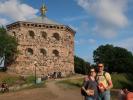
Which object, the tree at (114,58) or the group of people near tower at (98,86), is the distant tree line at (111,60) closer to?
the tree at (114,58)

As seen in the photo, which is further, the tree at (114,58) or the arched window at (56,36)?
the tree at (114,58)

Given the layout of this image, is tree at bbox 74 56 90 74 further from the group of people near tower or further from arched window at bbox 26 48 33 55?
the group of people near tower

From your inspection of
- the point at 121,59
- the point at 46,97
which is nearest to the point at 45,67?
the point at 121,59

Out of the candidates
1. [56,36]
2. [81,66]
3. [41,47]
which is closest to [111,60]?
[81,66]

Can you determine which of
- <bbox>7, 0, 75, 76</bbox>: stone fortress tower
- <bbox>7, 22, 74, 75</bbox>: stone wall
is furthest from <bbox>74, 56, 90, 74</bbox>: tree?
<bbox>7, 22, 74, 75</bbox>: stone wall

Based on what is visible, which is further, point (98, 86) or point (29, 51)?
point (29, 51)

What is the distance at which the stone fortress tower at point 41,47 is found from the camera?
206 feet

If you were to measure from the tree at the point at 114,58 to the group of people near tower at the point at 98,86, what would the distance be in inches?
2567

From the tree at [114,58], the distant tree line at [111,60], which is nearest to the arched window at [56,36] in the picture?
the distant tree line at [111,60]

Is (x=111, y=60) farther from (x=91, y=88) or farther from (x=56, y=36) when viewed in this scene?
(x=91, y=88)

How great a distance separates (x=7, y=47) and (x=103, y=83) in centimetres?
4885

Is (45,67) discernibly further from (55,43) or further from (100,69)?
(100,69)

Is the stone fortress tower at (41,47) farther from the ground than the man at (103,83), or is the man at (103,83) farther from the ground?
the stone fortress tower at (41,47)

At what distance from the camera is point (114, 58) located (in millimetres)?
82562
